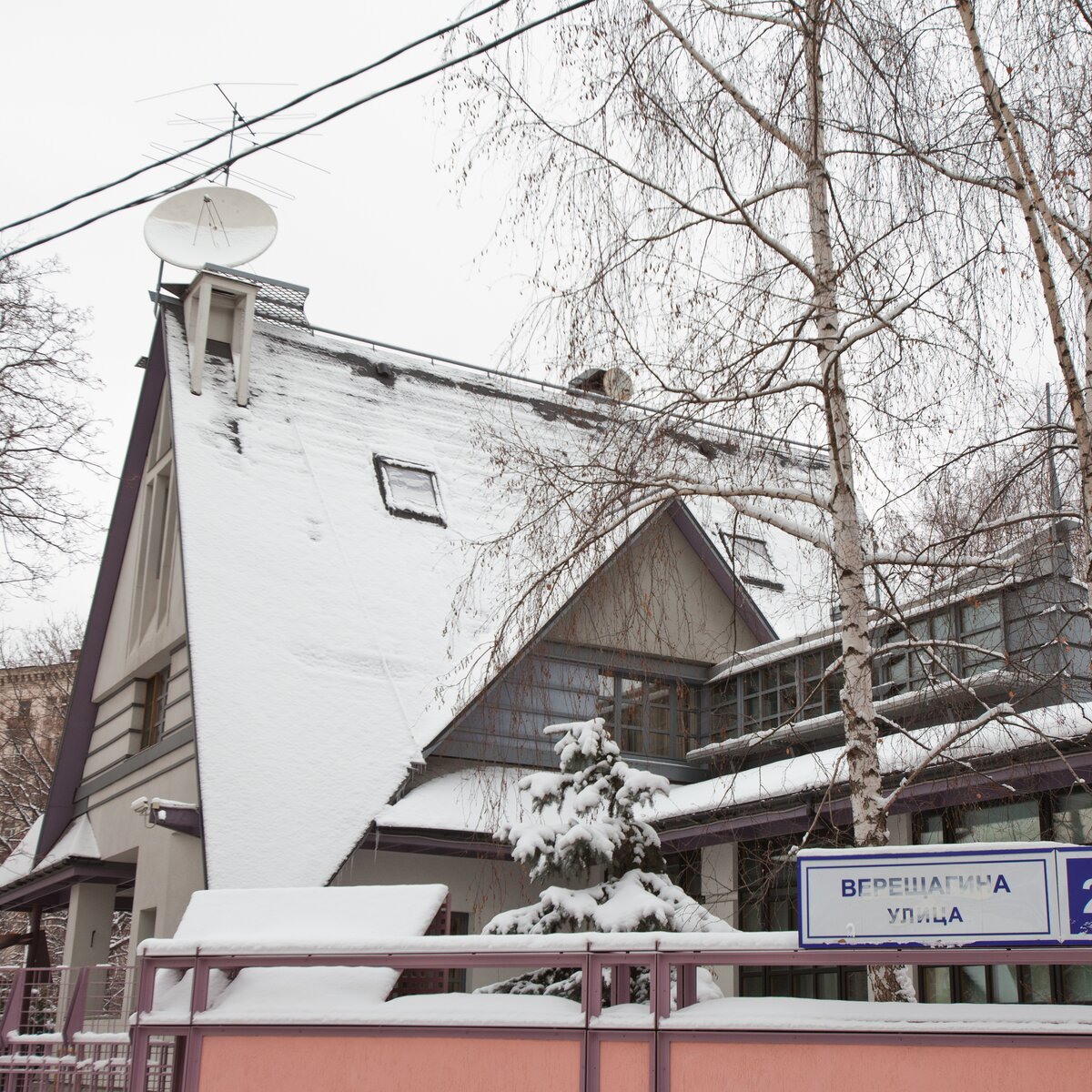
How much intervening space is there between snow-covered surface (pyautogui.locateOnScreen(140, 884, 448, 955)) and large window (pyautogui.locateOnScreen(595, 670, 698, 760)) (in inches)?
397

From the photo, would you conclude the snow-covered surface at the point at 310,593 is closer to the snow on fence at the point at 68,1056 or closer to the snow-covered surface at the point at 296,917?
the snow on fence at the point at 68,1056

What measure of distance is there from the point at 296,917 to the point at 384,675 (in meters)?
8.58

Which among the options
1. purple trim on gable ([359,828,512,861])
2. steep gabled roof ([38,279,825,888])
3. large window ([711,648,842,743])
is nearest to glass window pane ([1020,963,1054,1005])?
large window ([711,648,842,743])

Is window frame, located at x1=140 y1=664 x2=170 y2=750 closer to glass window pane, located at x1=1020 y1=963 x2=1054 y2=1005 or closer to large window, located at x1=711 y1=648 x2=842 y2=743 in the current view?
large window, located at x1=711 y1=648 x2=842 y2=743

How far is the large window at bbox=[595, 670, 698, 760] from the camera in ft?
60.4

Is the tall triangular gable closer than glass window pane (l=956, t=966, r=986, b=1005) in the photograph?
No

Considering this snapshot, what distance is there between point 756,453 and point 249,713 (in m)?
8.12

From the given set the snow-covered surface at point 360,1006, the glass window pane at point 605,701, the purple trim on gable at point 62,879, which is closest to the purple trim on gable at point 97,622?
the purple trim on gable at point 62,879

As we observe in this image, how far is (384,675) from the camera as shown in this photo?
16781 mm

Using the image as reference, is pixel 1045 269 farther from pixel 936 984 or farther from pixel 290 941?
pixel 936 984

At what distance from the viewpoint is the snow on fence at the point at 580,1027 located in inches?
223

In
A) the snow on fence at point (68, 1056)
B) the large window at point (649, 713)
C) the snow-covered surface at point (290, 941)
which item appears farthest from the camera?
the large window at point (649, 713)

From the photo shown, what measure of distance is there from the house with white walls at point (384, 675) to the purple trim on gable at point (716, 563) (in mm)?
41

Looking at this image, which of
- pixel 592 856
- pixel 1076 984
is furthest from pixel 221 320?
pixel 1076 984
